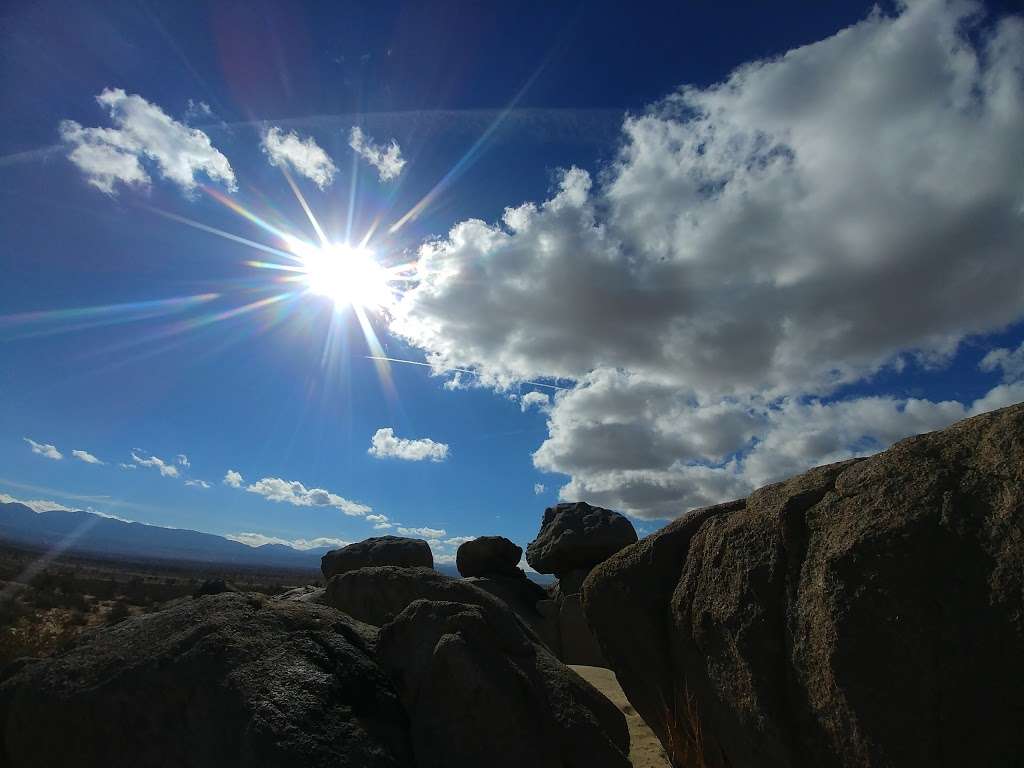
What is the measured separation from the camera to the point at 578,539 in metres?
20.9

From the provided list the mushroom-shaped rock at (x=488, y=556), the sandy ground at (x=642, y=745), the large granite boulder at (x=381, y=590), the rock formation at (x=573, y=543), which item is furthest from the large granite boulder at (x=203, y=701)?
the mushroom-shaped rock at (x=488, y=556)

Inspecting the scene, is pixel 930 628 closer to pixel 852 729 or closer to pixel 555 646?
pixel 852 729

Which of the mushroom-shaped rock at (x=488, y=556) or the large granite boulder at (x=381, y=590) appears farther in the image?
Result: the mushroom-shaped rock at (x=488, y=556)

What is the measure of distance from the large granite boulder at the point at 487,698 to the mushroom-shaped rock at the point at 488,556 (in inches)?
667

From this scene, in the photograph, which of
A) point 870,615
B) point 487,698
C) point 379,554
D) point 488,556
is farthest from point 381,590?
point 488,556

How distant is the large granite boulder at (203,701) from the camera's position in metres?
3.68

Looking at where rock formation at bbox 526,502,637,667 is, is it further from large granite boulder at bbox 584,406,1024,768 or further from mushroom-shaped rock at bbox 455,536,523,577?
large granite boulder at bbox 584,406,1024,768

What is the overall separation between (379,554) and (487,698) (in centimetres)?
1479

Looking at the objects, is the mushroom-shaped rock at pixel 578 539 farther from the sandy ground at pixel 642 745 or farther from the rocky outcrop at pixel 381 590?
the rocky outcrop at pixel 381 590

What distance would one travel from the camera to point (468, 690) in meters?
4.42

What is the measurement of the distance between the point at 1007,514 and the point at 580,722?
3.17 m

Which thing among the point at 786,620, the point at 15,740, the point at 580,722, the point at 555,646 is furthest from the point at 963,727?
the point at 555,646

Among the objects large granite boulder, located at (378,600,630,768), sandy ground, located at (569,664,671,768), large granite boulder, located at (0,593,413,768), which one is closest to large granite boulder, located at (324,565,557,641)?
sandy ground, located at (569,664,671,768)

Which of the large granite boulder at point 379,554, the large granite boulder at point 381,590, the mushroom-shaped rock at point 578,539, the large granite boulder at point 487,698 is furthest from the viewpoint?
the mushroom-shaped rock at point 578,539
